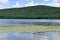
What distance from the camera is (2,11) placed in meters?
69.6

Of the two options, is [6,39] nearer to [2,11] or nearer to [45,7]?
[2,11]

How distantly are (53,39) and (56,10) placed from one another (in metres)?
55.3

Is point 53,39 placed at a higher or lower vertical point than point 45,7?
higher

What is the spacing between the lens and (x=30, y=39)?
528 inches

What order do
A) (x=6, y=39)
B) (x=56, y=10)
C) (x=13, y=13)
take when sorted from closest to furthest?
(x=6, y=39), (x=56, y=10), (x=13, y=13)

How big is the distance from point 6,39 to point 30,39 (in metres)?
1.45

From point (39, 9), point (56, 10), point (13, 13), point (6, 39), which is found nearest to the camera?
point (6, 39)

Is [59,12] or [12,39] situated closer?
[12,39]

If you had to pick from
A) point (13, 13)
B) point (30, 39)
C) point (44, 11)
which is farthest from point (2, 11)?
point (30, 39)

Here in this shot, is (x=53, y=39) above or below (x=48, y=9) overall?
above

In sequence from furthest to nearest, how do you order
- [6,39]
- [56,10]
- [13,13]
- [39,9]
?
[39,9] → [13,13] → [56,10] → [6,39]

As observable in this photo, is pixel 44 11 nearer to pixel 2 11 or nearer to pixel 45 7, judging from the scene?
pixel 45 7

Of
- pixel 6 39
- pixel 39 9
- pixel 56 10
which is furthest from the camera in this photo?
pixel 39 9

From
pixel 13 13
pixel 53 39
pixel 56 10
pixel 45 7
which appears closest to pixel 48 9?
pixel 45 7
